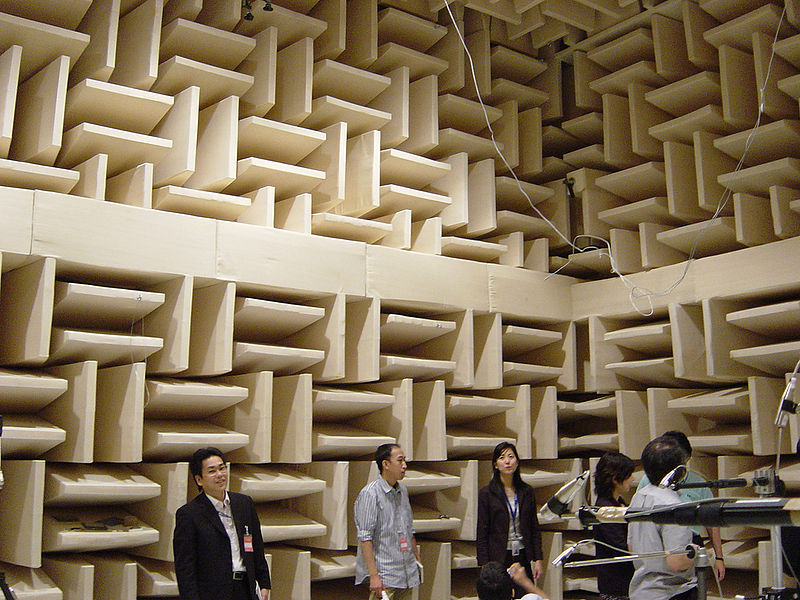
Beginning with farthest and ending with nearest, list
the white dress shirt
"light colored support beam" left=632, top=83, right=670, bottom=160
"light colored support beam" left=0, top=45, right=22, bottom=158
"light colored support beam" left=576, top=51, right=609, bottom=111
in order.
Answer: "light colored support beam" left=576, top=51, right=609, bottom=111
"light colored support beam" left=632, top=83, right=670, bottom=160
"light colored support beam" left=0, top=45, right=22, bottom=158
the white dress shirt

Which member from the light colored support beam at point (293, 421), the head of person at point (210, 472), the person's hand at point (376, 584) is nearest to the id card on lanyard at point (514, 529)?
the person's hand at point (376, 584)

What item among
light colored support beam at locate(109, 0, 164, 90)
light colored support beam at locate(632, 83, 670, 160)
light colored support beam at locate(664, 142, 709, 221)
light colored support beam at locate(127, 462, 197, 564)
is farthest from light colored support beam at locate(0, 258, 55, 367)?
light colored support beam at locate(632, 83, 670, 160)

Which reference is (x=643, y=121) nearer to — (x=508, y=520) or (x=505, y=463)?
(x=505, y=463)

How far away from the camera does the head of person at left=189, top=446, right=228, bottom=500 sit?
157 inches

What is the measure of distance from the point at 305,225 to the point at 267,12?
4.29 ft

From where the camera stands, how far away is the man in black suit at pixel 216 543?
12.5 feet

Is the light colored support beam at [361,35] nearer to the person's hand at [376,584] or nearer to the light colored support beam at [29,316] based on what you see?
the light colored support beam at [29,316]

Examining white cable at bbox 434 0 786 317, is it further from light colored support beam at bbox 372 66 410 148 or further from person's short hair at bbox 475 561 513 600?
person's short hair at bbox 475 561 513 600

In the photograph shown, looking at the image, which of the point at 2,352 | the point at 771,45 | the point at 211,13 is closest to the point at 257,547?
the point at 2,352

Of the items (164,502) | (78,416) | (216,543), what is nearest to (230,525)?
(216,543)

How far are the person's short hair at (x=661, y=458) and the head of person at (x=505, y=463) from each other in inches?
62.7

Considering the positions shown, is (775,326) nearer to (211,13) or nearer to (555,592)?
(555,592)

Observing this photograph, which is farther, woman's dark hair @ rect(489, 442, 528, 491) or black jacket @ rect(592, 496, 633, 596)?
woman's dark hair @ rect(489, 442, 528, 491)

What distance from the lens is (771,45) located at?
17.8ft
